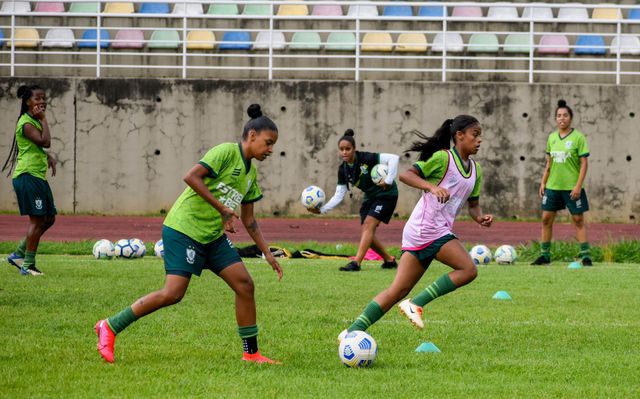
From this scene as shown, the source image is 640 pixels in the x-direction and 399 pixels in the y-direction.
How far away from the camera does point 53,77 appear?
24109mm

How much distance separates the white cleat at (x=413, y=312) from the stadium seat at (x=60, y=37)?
750 inches

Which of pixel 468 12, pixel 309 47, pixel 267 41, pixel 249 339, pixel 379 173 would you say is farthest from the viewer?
pixel 468 12

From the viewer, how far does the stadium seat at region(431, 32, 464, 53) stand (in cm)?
2516

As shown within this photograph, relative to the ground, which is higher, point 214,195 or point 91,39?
point 91,39

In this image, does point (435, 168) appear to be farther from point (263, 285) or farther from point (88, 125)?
point (88, 125)

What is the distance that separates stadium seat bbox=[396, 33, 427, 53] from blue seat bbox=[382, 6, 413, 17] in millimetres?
1359

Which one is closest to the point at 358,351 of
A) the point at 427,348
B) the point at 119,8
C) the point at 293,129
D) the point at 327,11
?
the point at 427,348

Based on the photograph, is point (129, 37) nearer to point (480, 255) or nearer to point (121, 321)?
point (480, 255)

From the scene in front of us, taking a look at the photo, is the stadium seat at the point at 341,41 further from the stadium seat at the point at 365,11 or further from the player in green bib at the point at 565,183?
the player in green bib at the point at 565,183

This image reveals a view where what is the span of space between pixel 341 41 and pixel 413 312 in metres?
18.6

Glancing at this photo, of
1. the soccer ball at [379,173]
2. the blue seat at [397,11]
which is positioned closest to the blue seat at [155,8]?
the blue seat at [397,11]

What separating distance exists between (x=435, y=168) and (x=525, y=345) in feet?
4.91

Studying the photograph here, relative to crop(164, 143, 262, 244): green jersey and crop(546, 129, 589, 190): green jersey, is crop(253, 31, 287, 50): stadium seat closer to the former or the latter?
crop(546, 129, 589, 190): green jersey

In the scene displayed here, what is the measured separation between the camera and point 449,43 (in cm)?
2609
